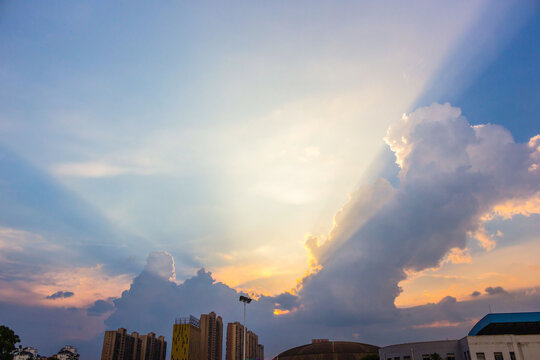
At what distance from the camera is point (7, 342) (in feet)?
215

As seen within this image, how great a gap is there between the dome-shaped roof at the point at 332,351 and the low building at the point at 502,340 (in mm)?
81443

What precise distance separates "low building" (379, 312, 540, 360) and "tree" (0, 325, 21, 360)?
85.6 metres

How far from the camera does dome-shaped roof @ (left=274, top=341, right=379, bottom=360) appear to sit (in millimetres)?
155250

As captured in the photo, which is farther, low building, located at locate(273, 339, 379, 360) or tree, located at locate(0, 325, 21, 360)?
low building, located at locate(273, 339, 379, 360)

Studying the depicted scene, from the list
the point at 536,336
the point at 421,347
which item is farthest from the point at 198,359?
the point at 536,336

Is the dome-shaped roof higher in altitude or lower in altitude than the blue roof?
lower

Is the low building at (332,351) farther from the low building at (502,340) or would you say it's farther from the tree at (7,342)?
the tree at (7,342)

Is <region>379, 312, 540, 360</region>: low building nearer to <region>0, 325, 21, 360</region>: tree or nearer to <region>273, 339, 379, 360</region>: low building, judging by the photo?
<region>273, 339, 379, 360</region>: low building

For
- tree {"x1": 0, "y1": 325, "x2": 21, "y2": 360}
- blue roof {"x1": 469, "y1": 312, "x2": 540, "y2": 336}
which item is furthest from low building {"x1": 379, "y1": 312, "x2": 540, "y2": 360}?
tree {"x1": 0, "y1": 325, "x2": 21, "y2": 360}

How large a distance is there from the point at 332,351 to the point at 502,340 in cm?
9960

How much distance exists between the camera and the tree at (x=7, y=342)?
64938mm

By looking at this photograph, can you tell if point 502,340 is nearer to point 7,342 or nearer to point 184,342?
point 7,342

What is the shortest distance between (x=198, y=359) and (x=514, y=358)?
546 ft

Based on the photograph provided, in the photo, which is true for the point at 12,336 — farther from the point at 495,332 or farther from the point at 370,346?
the point at 370,346
